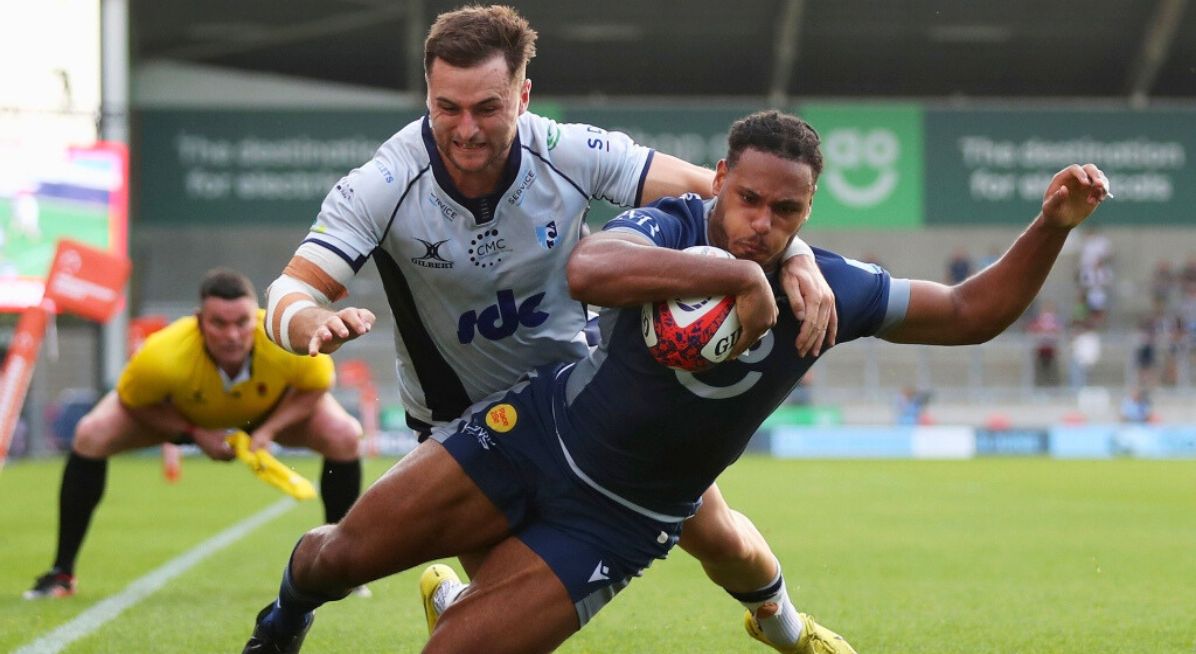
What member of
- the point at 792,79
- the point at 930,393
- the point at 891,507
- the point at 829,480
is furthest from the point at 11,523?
the point at 792,79

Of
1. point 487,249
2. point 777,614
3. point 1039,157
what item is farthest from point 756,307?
point 1039,157

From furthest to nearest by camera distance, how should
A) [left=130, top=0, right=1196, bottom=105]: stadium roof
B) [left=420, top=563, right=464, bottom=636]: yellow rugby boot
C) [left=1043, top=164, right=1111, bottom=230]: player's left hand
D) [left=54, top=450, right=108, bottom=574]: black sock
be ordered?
[left=130, top=0, right=1196, bottom=105]: stadium roof
[left=54, top=450, right=108, bottom=574]: black sock
[left=420, top=563, right=464, bottom=636]: yellow rugby boot
[left=1043, top=164, right=1111, bottom=230]: player's left hand

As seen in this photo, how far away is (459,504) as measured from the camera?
5031 millimetres

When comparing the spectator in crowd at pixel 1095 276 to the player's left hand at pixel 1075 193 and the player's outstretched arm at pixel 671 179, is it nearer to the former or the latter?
the player's outstretched arm at pixel 671 179

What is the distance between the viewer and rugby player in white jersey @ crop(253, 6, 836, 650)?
501cm

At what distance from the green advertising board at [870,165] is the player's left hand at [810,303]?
1861 cm

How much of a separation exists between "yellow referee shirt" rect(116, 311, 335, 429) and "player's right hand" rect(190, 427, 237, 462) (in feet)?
0.51

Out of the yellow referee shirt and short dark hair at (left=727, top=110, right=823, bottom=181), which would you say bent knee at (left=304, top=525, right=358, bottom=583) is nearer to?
short dark hair at (left=727, top=110, right=823, bottom=181)

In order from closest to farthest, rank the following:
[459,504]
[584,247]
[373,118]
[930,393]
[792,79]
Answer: [584,247] → [459,504] → [373,118] → [930,393] → [792,79]

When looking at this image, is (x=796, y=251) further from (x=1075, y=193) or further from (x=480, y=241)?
(x=480, y=241)

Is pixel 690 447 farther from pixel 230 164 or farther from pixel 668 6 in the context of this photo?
pixel 668 6

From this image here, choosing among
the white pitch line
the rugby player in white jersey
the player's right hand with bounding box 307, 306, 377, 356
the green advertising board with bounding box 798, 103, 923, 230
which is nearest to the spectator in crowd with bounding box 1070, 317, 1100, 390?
the green advertising board with bounding box 798, 103, 923, 230

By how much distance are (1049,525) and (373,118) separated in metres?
13.1

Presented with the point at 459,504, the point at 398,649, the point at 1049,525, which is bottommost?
the point at 1049,525
